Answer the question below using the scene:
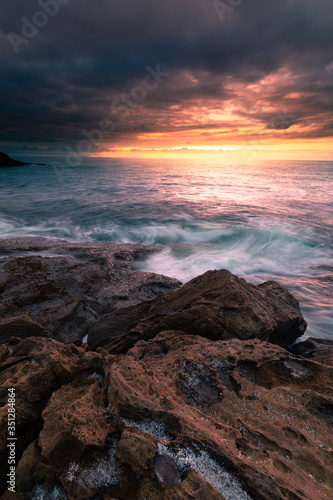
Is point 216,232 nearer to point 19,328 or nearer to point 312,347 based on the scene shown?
point 312,347

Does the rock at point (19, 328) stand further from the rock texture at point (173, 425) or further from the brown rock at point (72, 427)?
the brown rock at point (72, 427)

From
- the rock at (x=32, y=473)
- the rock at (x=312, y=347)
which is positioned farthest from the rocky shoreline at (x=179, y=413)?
the rock at (x=312, y=347)

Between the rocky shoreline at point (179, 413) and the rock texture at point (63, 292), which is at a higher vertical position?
the rocky shoreline at point (179, 413)

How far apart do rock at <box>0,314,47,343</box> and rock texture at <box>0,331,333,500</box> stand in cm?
167

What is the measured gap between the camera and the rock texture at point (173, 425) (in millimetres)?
1751

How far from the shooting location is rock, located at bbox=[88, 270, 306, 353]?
402cm

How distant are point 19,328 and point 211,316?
144 inches

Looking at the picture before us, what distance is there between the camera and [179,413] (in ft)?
7.04

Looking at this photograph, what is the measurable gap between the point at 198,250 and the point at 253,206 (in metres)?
14.6

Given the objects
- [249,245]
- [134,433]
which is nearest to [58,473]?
[134,433]

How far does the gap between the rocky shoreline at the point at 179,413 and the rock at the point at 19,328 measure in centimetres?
4

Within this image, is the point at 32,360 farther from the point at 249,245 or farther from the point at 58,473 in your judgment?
the point at 249,245

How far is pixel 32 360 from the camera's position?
2830 mm

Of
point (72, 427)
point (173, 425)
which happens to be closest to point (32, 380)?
point (72, 427)
